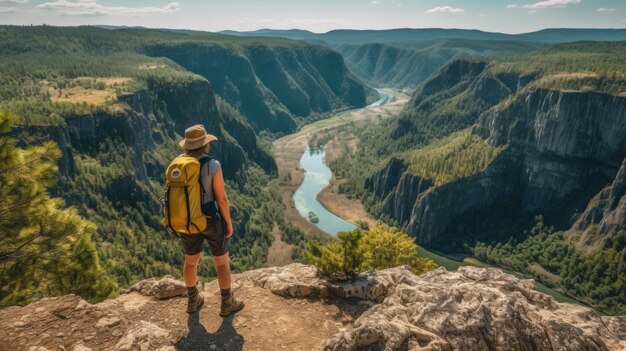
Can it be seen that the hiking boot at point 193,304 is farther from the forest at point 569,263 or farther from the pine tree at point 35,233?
the forest at point 569,263

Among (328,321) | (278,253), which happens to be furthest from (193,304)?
(278,253)

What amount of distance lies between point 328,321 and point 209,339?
4.39 m

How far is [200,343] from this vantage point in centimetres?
1338

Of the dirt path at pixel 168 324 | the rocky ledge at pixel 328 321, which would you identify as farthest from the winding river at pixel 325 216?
the dirt path at pixel 168 324

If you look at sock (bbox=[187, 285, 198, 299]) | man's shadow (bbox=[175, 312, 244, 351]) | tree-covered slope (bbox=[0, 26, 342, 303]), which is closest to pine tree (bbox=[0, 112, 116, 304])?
tree-covered slope (bbox=[0, 26, 342, 303])

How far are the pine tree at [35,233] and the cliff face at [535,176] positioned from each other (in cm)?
12680

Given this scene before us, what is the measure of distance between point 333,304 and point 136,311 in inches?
288

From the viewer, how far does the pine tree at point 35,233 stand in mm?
15391

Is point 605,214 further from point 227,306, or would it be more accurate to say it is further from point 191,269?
point 191,269

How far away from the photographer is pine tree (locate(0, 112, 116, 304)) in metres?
15.4

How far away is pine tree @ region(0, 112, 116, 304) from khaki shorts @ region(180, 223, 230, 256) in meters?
6.69

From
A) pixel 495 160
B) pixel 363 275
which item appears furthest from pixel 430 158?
pixel 363 275

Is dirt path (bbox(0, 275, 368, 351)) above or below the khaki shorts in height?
below

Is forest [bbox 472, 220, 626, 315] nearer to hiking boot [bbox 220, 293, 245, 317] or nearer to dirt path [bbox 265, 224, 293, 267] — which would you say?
dirt path [bbox 265, 224, 293, 267]
